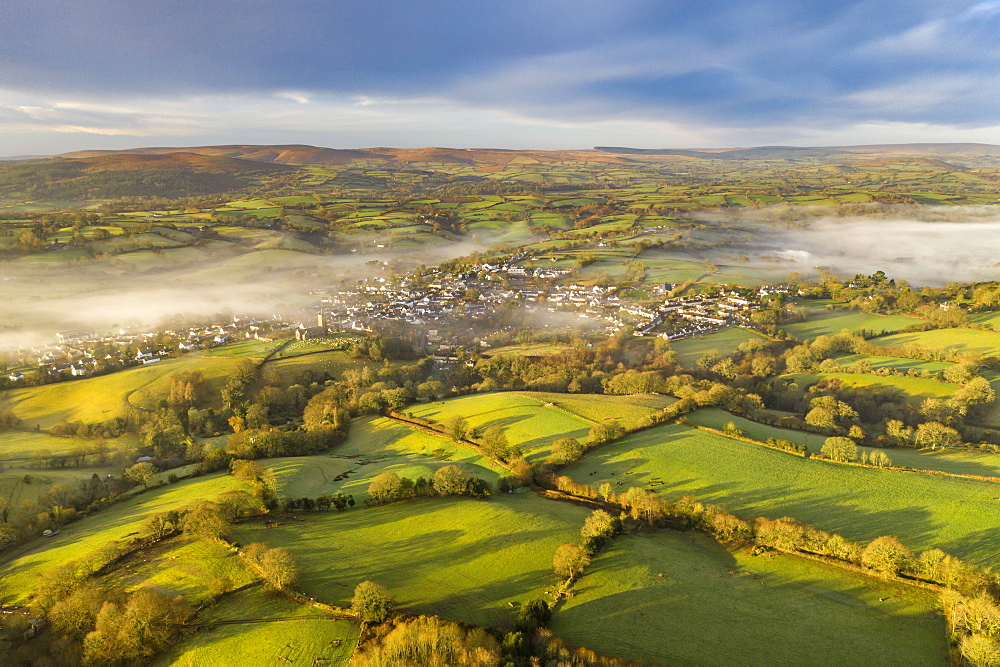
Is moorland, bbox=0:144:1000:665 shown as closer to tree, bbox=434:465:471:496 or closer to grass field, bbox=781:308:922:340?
tree, bbox=434:465:471:496

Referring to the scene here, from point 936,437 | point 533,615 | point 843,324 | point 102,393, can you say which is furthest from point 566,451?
point 843,324

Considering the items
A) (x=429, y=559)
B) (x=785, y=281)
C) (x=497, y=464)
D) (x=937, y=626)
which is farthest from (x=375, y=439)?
(x=785, y=281)

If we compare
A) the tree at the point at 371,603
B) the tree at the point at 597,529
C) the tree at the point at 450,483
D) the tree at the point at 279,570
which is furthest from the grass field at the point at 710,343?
the tree at the point at 279,570

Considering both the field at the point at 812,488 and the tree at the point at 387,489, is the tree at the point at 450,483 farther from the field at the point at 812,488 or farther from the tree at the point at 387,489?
the field at the point at 812,488

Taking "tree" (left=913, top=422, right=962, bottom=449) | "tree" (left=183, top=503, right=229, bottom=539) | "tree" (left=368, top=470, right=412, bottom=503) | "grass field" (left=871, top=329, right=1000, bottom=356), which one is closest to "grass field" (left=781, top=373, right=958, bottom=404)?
"tree" (left=913, top=422, right=962, bottom=449)

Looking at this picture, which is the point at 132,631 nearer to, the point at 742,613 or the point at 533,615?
the point at 533,615

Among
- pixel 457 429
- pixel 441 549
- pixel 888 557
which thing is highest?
pixel 888 557
